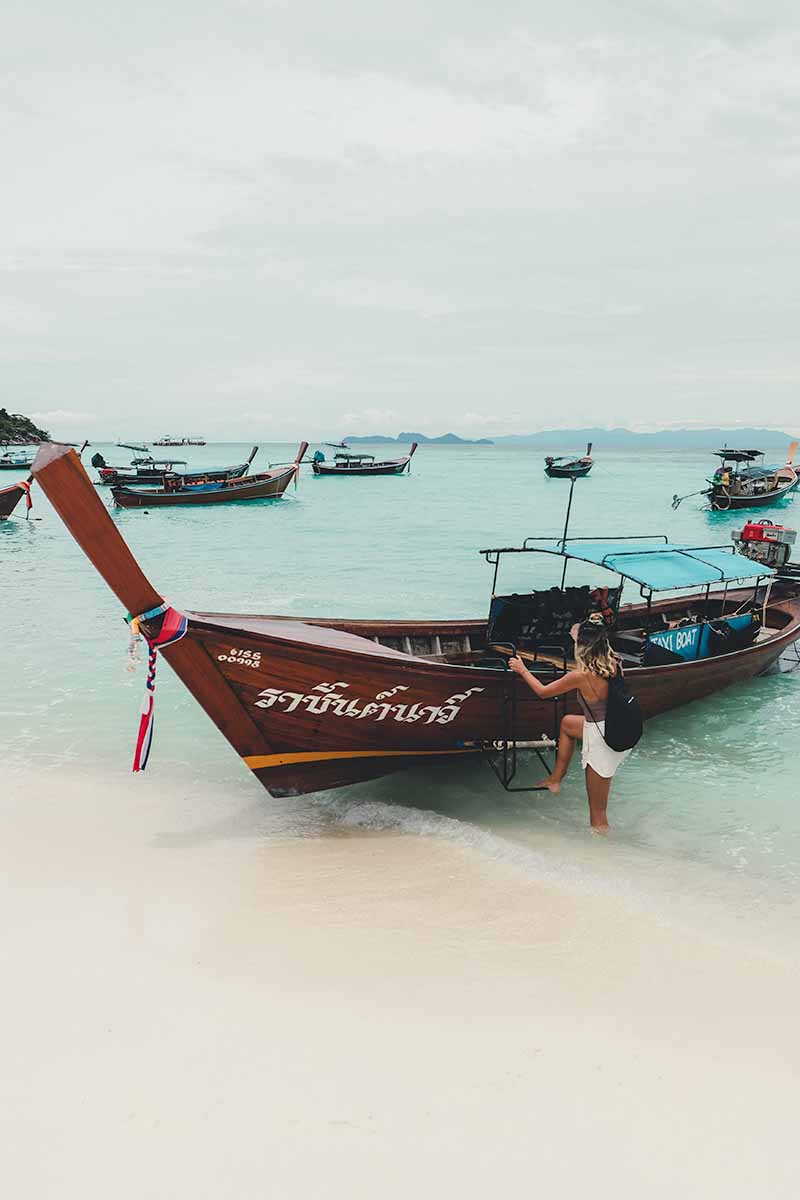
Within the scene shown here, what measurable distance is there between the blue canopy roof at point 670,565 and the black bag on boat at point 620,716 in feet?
7.38

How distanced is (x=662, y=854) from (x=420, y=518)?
37080mm

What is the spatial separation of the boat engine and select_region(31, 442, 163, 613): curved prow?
42.7 ft

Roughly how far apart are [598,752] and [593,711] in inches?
14.7

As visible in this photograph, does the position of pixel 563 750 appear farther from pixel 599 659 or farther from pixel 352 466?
pixel 352 466

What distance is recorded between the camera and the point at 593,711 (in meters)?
6.32

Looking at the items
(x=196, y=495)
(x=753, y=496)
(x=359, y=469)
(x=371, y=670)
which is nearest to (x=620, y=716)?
(x=371, y=670)

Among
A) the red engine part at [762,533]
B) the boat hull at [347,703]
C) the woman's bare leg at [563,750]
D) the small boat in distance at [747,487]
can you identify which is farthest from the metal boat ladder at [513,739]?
the small boat in distance at [747,487]

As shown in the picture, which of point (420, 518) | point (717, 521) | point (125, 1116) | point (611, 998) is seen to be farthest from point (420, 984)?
point (717, 521)

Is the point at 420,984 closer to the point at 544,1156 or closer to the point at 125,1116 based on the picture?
the point at 544,1156

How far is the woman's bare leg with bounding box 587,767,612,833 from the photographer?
263 inches

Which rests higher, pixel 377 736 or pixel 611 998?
pixel 377 736

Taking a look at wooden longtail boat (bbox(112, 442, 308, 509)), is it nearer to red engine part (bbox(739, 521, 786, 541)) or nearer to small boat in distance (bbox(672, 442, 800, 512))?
small boat in distance (bbox(672, 442, 800, 512))

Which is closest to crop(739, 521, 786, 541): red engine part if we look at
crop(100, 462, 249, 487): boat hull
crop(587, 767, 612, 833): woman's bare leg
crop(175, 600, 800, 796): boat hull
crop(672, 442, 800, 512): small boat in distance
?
crop(175, 600, 800, 796): boat hull

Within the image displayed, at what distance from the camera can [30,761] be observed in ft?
27.1
